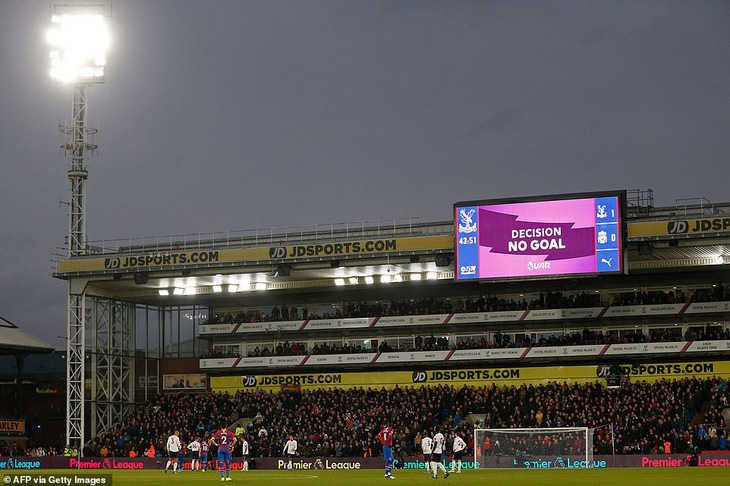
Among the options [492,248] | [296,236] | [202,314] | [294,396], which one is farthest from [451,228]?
[202,314]

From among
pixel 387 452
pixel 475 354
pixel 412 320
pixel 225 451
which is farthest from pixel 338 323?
pixel 387 452

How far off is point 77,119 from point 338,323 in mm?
20660

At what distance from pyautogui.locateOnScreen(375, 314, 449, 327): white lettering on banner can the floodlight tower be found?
60.3 feet

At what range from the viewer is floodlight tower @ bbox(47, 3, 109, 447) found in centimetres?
6450

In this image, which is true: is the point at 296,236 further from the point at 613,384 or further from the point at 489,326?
the point at 613,384

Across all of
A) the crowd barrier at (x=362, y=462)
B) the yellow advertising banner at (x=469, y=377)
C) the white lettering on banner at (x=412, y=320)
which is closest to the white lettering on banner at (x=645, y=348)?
the yellow advertising banner at (x=469, y=377)

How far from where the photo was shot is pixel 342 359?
66688 mm

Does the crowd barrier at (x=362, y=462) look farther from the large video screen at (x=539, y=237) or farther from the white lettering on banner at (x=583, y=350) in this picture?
the white lettering on banner at (x=583, y=350)

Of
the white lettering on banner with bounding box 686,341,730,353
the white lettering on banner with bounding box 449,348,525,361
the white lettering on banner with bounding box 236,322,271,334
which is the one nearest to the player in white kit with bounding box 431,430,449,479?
the white lettering on banner with bounding box 449,348,525,361

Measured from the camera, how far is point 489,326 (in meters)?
66.0

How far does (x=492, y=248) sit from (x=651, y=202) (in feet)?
32.2

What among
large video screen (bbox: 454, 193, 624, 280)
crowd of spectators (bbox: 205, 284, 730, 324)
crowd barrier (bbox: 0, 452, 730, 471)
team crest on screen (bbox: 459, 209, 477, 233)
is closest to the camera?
crowd barrier (bbox: 0, 452, 730, 471)

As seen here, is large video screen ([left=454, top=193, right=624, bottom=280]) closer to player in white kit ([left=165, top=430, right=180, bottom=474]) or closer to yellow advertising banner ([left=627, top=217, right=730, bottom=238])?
yellow advertising banner ([left=627, top=217, right=730, bottom=238])

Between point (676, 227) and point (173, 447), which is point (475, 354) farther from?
point (173, 447)
